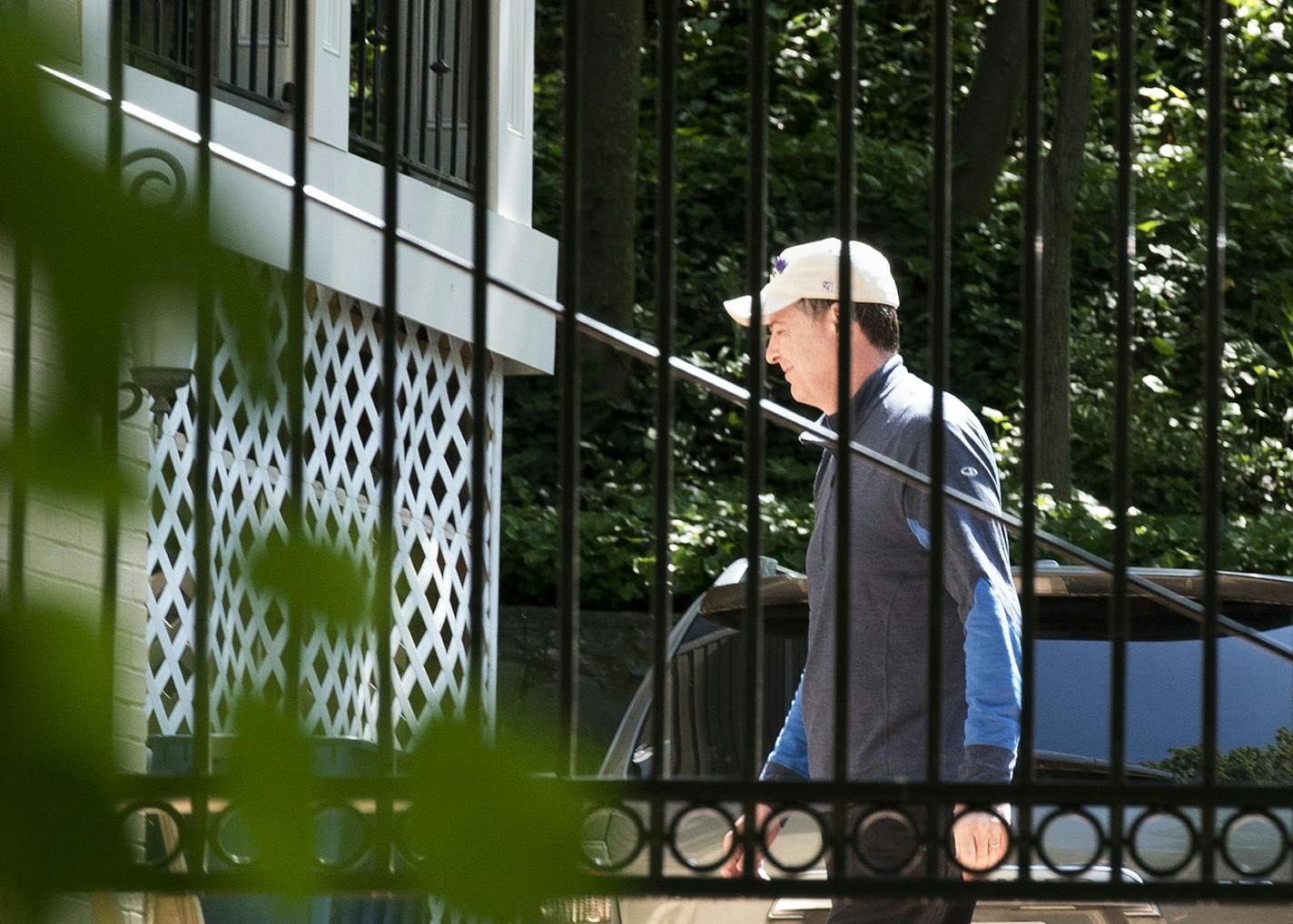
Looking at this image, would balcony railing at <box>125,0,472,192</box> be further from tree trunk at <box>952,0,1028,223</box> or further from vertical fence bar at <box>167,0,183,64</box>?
tree trunk at <box>952,0,1028,223</box>

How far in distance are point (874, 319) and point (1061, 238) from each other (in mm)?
9884

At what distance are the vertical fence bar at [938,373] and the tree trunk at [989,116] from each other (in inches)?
533

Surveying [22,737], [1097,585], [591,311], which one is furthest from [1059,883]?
[591,311]

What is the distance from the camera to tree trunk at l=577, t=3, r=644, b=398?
14.0m

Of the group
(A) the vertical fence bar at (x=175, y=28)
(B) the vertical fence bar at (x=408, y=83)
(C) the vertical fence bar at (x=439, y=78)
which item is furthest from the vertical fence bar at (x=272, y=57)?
(C) the vertical fence bar at (x=439, y=78)

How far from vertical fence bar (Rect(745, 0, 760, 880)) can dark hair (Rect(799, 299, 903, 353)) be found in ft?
5.02

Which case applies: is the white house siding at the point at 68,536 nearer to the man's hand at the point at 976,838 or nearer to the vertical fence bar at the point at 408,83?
the man's hand at the point at 976,838

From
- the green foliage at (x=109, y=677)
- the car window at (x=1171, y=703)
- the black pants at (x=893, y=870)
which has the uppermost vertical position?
the green foliage at (x=109, y=677)

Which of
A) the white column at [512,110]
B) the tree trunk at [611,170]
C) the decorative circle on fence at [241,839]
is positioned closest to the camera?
the decorative circle on fence at [241,839]

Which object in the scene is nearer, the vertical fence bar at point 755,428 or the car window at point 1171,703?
the vertical fence bar at point 755,428

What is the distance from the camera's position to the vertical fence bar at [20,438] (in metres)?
0.64

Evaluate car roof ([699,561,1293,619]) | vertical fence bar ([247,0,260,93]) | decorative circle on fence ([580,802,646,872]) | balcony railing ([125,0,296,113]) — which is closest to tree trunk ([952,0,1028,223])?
balcony railing ([125,0,296,113])

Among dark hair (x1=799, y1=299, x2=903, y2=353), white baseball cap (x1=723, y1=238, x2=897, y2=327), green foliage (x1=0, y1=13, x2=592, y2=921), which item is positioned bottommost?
green foliage (x1=0, y1=13, x2=592, y2=921)

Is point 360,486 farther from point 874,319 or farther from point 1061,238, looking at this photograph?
point 1061,238
